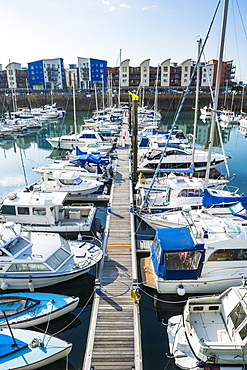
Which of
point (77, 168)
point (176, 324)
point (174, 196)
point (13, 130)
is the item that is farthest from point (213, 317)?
point (13, 130)

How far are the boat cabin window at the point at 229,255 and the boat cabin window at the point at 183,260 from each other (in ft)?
2.12

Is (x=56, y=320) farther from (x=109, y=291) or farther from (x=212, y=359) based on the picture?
(x=212, y=359)

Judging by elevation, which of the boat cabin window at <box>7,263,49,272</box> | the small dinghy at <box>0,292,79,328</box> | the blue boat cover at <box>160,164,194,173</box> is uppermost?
the blue boat cover at <box>160,164,194,173</box>

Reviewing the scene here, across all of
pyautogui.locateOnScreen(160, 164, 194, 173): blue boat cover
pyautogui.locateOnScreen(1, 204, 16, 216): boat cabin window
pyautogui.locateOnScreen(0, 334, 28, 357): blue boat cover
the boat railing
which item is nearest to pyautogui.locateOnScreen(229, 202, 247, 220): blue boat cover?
the boat railing

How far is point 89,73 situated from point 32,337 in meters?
114

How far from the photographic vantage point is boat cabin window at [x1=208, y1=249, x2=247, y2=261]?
12.3 metres

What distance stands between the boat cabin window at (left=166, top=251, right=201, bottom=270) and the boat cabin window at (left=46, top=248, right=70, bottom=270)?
4905 mm

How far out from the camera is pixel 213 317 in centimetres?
1031

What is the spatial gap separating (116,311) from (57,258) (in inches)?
149

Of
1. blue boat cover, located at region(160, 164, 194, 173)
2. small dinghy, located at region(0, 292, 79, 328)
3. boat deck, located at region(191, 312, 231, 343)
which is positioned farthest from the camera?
blue boat cover, located at region(160, 164, 194, 173)

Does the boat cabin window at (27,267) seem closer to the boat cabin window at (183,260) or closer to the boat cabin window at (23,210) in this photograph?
the boat cabin window at (23,210)

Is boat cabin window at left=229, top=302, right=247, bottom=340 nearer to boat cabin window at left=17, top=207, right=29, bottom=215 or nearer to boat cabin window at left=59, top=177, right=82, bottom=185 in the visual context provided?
boat cabin window at left=17, top=207, right=29, bottom=215

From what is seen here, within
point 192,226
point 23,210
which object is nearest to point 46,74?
point 23,210

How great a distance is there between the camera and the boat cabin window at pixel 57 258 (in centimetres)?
1260
